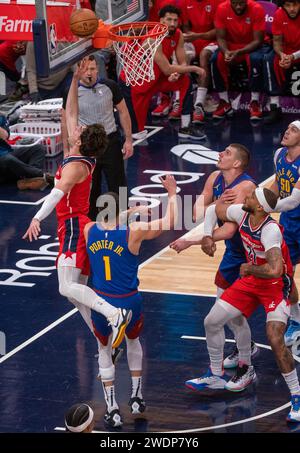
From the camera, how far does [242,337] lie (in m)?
9.78

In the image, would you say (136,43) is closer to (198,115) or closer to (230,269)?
(230,269)

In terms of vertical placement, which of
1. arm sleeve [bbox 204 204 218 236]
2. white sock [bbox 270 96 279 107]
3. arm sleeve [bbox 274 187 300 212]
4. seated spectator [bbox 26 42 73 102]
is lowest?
white sock [bbox 270 96 279 107]

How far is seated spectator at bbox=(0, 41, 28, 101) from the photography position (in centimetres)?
1912

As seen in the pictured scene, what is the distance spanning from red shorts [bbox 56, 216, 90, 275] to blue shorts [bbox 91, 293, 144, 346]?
40.8 inches

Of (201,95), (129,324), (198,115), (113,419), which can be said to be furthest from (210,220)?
(201,95)

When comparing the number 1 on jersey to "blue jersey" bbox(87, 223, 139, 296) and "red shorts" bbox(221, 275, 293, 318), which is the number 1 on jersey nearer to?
"blue jersey" bbox(87, 223, 139, 296)

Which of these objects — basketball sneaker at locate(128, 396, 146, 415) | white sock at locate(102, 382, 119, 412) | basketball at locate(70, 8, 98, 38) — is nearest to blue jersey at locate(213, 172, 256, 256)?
basketball sneaker at locate(128, 396, 146, 415)

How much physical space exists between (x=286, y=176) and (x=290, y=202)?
43 cm

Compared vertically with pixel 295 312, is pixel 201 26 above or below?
above

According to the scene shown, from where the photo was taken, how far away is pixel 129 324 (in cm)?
920

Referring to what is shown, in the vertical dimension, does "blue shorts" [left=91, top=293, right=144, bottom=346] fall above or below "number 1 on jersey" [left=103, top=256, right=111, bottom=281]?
below
